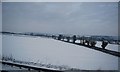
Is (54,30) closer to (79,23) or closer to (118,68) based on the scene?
(79,23)

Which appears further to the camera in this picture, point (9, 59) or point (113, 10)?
point (9, 59)

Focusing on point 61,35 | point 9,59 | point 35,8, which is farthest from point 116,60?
point 9,59

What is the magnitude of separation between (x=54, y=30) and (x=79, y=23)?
1.34ft

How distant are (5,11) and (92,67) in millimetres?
1650

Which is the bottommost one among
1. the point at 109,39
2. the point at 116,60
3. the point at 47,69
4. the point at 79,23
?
the point at 47,69

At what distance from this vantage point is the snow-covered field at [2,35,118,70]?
2377mm

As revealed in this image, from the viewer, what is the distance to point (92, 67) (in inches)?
94.8

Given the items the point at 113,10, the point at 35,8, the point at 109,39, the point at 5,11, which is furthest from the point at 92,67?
the point at 5,11

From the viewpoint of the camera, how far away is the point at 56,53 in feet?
8.43

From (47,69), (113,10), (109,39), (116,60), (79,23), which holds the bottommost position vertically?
(47,69)

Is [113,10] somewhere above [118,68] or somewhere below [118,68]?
above

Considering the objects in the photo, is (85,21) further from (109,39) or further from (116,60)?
(116,60)

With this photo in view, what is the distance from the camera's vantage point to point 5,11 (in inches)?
105

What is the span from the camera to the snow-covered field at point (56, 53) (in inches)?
93.6
